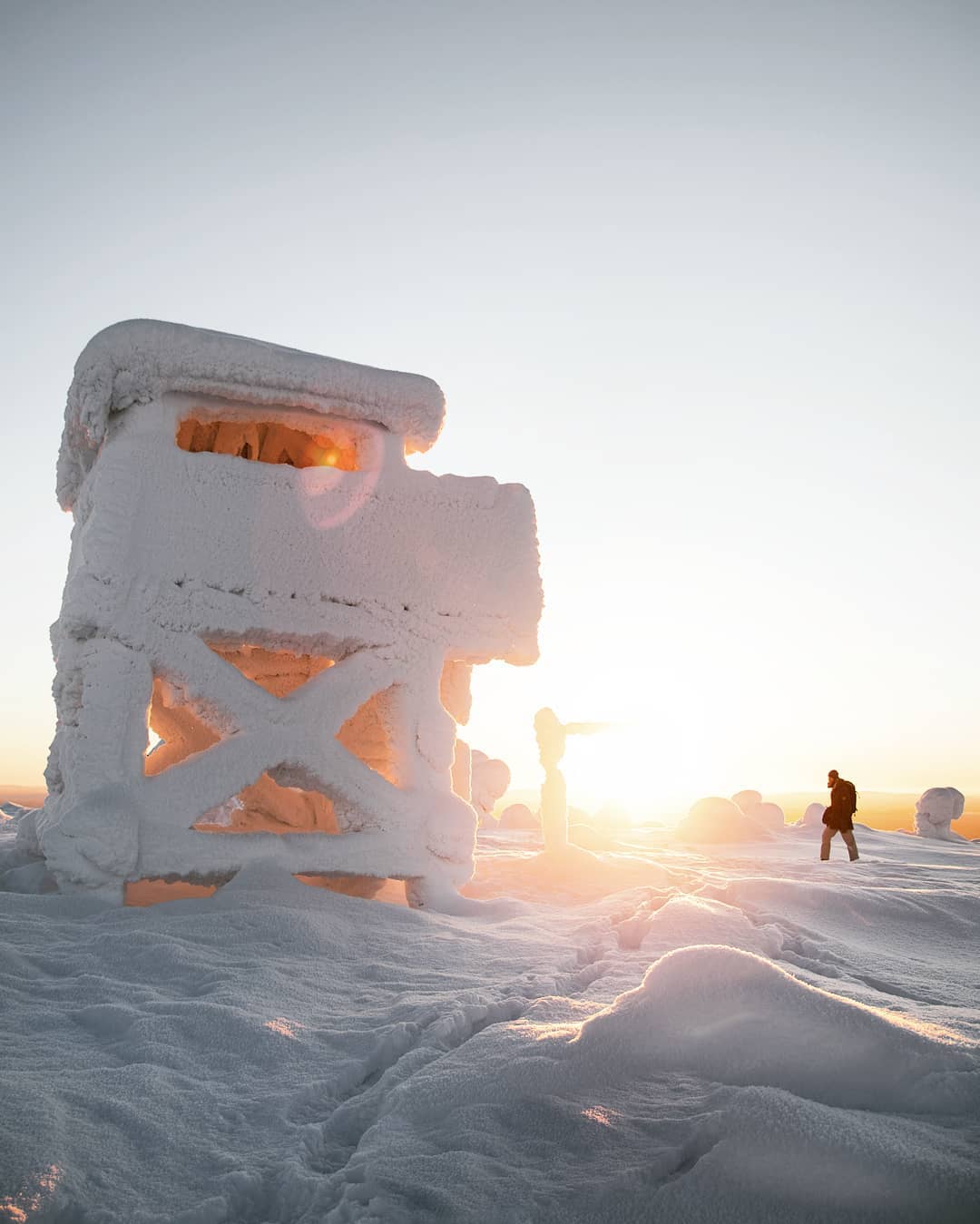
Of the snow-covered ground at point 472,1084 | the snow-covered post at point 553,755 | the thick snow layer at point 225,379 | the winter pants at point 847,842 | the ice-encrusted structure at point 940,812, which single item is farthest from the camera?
the ice-encrusted structure at point 940,812

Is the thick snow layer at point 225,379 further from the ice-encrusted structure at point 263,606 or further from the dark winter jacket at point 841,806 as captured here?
the dark winter jacket at point 841,806

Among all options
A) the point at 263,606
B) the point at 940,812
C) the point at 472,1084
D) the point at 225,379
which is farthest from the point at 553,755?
the point at 940,812

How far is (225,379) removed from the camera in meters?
5.16

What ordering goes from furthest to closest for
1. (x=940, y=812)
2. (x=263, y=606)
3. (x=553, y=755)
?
(x=940, y=812), (x=553, y=755), (x=263, y=606)

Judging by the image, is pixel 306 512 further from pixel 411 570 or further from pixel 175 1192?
pixel 175 1192

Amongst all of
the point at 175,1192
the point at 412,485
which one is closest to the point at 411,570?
the point at 412,485

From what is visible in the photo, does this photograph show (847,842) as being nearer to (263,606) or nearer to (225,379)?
(263,606)

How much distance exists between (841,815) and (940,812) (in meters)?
5.69

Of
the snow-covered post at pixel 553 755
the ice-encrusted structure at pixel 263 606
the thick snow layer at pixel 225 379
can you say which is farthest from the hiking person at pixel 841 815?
the thick snow layer at pixel 225 379

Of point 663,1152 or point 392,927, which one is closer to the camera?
point 663,1152

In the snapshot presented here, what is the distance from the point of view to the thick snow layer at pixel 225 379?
5023mm

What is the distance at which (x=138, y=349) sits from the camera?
500 centimetres

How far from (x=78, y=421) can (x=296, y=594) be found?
76.0 inches

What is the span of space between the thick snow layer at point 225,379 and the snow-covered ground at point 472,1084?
324 centimetres
